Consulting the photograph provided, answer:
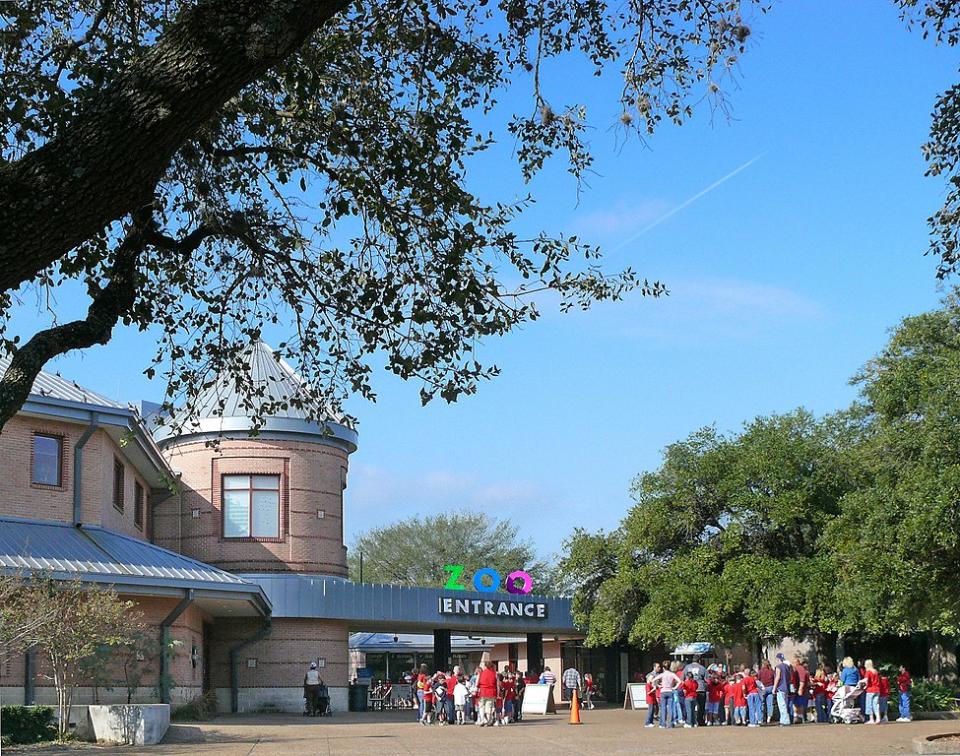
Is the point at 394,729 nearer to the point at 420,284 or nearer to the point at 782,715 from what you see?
the point at 782,715

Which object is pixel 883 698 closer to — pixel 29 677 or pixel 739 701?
pixel 739 701

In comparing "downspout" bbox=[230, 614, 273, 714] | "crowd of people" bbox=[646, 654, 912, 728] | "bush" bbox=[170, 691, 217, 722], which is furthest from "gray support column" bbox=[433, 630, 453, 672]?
"crowd of people" bbox=[646, 654, 912, 728]

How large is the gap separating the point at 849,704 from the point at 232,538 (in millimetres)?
19659

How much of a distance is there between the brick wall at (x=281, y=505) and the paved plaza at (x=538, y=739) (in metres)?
8.06

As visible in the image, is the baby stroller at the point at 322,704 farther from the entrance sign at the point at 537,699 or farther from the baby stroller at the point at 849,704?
the baby stroller at the point at 849,704

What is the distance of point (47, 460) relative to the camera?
28781 mm

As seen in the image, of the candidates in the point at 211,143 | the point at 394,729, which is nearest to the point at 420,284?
the point at 211,143

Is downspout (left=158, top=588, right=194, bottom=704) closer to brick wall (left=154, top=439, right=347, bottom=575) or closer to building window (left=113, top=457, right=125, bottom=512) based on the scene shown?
building window (left=113, top=457, right=125, bottom=512)

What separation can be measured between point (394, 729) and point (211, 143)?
65.4 feet

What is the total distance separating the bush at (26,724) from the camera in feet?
73.7

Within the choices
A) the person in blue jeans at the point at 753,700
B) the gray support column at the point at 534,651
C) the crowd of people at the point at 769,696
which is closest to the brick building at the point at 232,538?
the gray support column at the point at 534,651

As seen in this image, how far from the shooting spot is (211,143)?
11766mm

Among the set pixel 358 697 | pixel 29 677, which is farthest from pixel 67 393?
pixel 358 697

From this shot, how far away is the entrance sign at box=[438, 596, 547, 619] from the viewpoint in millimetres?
41500
